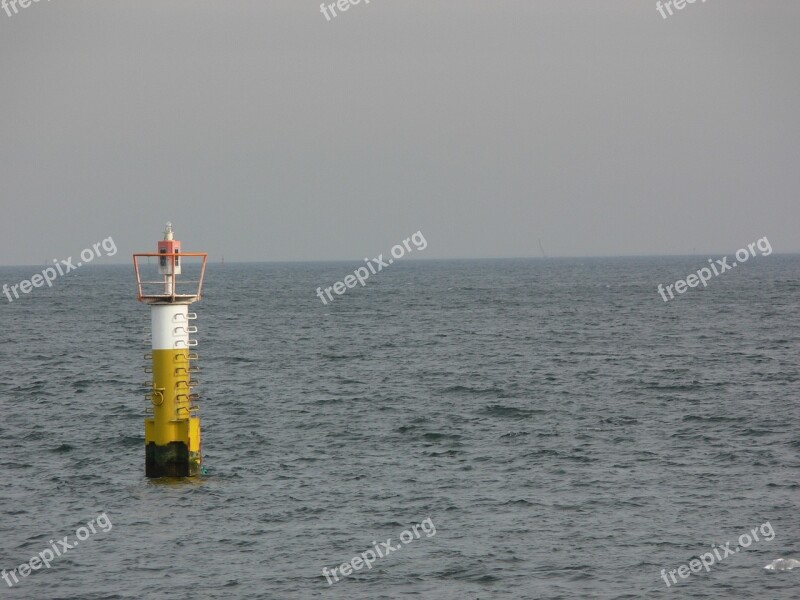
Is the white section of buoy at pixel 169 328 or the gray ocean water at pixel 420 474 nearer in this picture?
the gray ocean water at pixel 420 474

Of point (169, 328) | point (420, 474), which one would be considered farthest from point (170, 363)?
point (420, 474)

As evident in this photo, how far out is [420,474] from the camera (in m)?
33.7

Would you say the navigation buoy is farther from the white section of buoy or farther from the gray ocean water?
the gray ocean water

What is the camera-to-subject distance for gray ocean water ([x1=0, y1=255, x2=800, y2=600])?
24.6 m

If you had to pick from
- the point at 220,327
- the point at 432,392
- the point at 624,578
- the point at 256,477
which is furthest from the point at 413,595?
the point at 220,327

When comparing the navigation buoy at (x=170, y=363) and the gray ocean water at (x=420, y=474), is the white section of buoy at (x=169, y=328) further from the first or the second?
the gray ocean water at (x=420, y=474)

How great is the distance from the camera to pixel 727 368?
61.0 meters

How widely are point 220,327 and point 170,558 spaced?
246 feet

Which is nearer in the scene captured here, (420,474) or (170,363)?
(170,363)

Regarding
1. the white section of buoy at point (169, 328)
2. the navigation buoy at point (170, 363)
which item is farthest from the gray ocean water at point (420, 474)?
the white section of buoy at point (169, 328)

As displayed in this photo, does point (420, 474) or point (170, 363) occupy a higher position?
point (170, 363)

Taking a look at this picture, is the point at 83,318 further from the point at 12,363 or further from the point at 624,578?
the point at 624,578

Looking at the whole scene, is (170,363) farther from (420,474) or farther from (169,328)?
(420,474)

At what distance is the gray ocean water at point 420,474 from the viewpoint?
24609 mm
